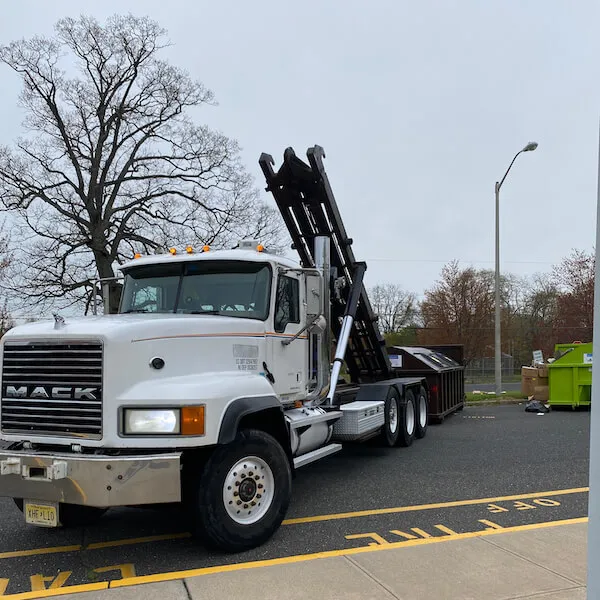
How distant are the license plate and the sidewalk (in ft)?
1.79

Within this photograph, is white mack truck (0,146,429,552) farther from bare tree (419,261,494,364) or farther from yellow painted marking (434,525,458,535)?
bare tree (419,261,494,364)

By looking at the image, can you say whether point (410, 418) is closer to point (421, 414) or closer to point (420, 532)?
point (421, 414)

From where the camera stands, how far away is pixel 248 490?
5.02m

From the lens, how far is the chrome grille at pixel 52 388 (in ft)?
15.2

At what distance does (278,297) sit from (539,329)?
4390 centimetres

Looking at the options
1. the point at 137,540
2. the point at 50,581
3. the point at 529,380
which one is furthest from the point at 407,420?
the point at 529,380

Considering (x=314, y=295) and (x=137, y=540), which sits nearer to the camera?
(x=137, y=540)

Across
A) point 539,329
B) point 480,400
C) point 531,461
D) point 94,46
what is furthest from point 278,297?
point 539,329

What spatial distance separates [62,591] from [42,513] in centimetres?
64

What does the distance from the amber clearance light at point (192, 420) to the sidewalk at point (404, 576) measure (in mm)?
1033

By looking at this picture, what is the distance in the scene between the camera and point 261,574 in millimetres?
4355

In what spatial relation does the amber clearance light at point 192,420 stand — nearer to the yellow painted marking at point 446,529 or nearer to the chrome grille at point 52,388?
the chrome grille at point 52,388

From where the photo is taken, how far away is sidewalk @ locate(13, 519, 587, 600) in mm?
4008

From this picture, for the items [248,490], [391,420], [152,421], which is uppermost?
[152,421]
